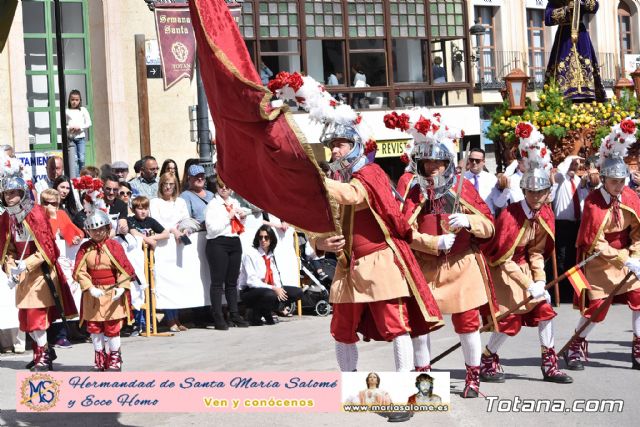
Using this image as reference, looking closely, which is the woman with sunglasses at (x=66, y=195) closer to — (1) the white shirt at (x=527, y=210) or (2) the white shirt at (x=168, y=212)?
(2) the white shirt at (x=168, y=212)

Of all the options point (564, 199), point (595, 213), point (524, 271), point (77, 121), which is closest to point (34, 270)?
point (524, 271)

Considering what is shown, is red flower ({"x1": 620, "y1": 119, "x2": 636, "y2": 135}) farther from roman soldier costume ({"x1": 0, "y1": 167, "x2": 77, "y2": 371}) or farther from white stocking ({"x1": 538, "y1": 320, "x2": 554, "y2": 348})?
roman soldier costume ({"x1": 0, "y1": 167, "x2": 77, "y2": 371})

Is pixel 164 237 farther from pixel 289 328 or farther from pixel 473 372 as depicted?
pixel 473 372

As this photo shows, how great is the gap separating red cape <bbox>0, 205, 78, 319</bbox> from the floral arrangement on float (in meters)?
6.55

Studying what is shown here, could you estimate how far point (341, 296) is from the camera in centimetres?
895

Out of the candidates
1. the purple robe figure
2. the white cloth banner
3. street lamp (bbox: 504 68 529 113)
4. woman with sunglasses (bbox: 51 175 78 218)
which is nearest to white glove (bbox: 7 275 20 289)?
woman with sunglasses (bbox: 51 175 78 218)

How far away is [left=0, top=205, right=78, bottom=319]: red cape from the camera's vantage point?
38.8 ft

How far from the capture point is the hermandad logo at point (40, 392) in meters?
8.87

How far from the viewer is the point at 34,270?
11875mm

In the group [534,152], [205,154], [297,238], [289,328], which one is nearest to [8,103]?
[205,154]

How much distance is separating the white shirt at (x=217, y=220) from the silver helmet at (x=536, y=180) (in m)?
4.87

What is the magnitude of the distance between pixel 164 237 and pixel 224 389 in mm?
6111

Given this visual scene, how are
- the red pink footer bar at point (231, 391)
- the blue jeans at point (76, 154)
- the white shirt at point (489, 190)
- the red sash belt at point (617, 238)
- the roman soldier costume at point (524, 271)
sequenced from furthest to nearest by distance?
1. the blue jeans at point (76, 154)
2. the white shirt at point (489, 190)
3. the red sash belt at point (617, 238)
4. the roman soldier costume at point (524, 271)
5. the red pink footer bar at point (231, 391)

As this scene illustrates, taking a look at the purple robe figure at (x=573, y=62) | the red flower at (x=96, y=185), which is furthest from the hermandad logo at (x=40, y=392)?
the purple robe figure at (x=573, y=62)
